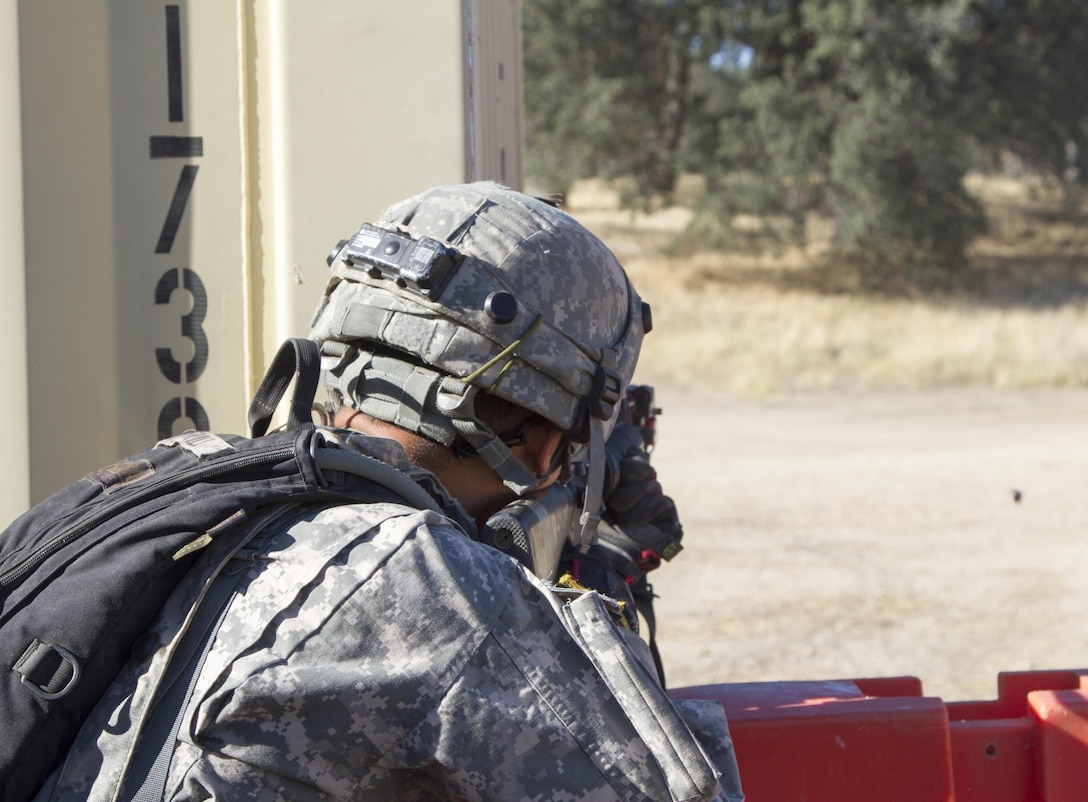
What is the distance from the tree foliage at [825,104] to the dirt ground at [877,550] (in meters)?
9.05

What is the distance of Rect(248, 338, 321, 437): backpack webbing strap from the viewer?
5.34 feet

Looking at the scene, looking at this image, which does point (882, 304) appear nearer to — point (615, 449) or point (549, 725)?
point (615, 449)

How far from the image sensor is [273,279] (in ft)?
7.63

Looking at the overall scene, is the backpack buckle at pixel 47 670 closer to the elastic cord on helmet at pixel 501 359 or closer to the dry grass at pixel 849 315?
the elastic cord on helmet at pixel 501 359

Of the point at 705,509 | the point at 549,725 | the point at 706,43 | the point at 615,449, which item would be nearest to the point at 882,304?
the point at 706,43

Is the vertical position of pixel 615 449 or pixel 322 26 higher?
pixel 322 26

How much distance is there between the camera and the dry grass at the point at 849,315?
13875 millimetres

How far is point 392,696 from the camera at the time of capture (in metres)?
→ 1.33

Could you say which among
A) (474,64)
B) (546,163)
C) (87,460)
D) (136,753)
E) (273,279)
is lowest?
(136,753)

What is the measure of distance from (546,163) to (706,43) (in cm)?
353

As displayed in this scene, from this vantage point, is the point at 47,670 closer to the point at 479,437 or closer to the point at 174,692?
the point at 174,692

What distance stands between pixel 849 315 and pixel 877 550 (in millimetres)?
11259

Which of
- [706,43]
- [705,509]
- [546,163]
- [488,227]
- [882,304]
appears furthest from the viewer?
[546,163]

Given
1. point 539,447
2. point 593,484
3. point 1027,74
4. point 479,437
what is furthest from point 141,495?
point 1027,74
